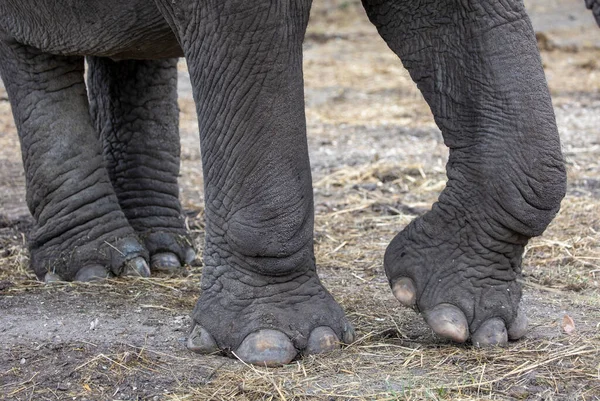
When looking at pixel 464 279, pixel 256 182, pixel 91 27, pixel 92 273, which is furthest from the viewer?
pixel 92 273

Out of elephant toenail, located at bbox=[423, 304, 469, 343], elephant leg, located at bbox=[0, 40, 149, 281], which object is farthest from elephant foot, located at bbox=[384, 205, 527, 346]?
elephant leg, located at bbox=[0, 40, 149, 281]

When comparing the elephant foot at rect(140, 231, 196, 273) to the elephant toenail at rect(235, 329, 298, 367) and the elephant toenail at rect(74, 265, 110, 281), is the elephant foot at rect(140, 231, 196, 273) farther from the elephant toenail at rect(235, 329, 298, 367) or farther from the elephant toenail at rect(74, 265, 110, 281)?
the elephant toenail at rect(235, 329, 298, 367)

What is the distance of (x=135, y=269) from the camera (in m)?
4.66

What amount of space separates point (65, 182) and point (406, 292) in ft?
5.47

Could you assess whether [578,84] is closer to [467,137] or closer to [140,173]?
[140,173]

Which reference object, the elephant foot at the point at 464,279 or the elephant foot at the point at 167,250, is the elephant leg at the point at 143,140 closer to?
the elephant foot at the point at 167,250

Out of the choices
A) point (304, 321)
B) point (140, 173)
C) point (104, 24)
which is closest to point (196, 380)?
point (304, 321)

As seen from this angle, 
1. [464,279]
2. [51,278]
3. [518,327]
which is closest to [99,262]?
[51,278]

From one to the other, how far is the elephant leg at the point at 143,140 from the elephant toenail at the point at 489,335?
188cm

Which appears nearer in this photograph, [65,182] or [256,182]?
[256,182]

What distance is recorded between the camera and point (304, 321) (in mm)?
3559

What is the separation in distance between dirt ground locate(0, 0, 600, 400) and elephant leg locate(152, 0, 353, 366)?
11 cm

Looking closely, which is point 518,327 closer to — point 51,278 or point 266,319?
point 266,319

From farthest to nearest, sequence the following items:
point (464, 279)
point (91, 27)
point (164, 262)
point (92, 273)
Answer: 1. point (164, 262)
2. point (92, 273)
3. point (91, 27)
4. point (464, 279)
